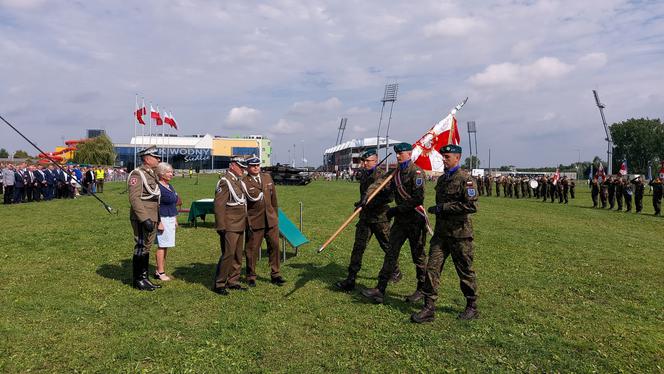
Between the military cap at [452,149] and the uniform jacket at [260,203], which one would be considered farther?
the uniform jacket at [260,203]

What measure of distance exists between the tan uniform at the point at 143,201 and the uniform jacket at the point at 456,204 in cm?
426

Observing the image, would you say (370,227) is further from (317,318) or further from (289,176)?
(289,176)

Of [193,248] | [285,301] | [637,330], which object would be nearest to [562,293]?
[637,330]

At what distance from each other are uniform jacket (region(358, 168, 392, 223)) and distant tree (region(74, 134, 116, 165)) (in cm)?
7554

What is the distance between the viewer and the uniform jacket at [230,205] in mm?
6648

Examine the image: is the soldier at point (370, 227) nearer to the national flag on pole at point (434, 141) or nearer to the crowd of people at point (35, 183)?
the national flag on pole at point (434, 141)

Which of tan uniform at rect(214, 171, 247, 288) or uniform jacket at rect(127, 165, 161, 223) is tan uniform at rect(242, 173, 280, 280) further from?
uniform jacket at rect(127, 165, 161, 223)

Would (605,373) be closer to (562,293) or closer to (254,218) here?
(562,293)

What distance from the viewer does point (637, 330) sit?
5391 mm

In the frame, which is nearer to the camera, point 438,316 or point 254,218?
point 438,316

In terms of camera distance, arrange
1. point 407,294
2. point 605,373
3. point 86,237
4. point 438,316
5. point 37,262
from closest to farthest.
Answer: point 605,373 → point 438,316 → point 407,294 → point 37,262 → point 86,237

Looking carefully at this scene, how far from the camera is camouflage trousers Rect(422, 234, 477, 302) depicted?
5.59 m

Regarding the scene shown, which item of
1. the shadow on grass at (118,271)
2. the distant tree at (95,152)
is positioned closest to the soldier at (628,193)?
the shadow on grass at (118,271)

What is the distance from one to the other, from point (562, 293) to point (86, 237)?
11.0m
